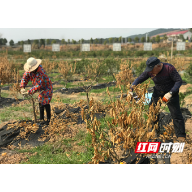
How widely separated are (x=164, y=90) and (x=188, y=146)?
3.36 feet

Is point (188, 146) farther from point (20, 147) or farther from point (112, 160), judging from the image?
point (20, 147)

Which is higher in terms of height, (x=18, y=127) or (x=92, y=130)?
(x=92, y=130)

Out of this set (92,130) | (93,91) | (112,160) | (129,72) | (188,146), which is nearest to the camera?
(92,130)

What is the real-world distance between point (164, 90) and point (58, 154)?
2.14m

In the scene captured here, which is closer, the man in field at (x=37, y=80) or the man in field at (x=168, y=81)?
the man in field at (x=168, y=81)

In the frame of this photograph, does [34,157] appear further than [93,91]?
No

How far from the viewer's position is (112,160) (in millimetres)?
2623

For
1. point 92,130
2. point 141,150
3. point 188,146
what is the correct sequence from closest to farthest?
point 92,130, point 141,150, point 188,146

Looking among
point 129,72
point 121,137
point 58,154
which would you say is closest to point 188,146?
point 121,137

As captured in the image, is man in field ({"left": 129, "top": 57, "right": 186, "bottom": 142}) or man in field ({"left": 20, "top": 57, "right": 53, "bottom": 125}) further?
man in field ({"left": 20, "top": 57, "right": 53, "bottom": 125})

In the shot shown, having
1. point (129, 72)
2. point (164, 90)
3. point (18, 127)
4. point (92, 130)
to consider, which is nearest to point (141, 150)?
point (92, 130)

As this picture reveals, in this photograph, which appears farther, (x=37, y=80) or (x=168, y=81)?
(x=37, y=80)

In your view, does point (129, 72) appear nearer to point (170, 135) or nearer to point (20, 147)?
point (170, 135)

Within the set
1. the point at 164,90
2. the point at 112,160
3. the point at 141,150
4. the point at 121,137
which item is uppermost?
the point at 164,90
